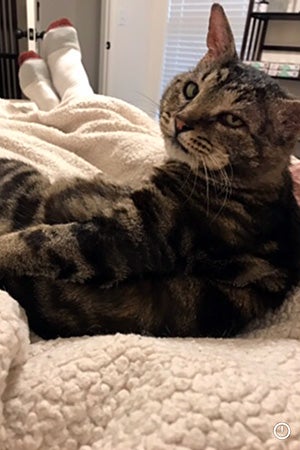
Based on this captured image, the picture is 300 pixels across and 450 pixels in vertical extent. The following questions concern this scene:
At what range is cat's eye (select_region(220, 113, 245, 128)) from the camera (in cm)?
65

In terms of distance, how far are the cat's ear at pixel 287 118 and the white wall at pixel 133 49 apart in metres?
2.45

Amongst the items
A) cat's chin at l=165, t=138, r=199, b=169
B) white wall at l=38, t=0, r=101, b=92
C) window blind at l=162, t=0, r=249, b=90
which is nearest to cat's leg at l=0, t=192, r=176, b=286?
cat's chin at l=165, t=138, r=199, b=169

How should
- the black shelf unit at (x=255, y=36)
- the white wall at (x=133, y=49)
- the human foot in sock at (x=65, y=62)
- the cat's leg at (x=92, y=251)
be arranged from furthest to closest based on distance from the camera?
the white wall at (x=133, y=49) → the black shelf unit at (x=255, y=36) → the human foot in sock at (x=65, y=62) → the cat's leg at (x=92, y=251)

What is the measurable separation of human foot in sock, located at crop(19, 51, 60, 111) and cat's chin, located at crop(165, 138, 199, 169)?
1.02m

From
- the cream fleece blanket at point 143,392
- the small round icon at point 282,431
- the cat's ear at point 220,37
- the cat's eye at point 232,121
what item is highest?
the cat's ear at point 220,37

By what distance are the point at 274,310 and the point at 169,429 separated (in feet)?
1.10

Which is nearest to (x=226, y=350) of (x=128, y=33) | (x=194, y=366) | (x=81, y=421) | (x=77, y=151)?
(x=194, y=366)

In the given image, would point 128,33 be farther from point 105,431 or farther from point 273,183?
point 105,431

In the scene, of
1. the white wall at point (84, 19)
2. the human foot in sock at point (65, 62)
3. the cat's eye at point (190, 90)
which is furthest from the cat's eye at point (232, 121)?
the white wall at point (84, 19)

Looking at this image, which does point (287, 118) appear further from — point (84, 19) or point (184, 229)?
point (84, 19)

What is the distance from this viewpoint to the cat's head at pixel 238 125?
2.11ft

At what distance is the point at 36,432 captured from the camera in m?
0.34

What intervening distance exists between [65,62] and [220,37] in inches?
48.1

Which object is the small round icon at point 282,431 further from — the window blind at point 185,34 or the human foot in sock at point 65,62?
the window blind at point 185,34
